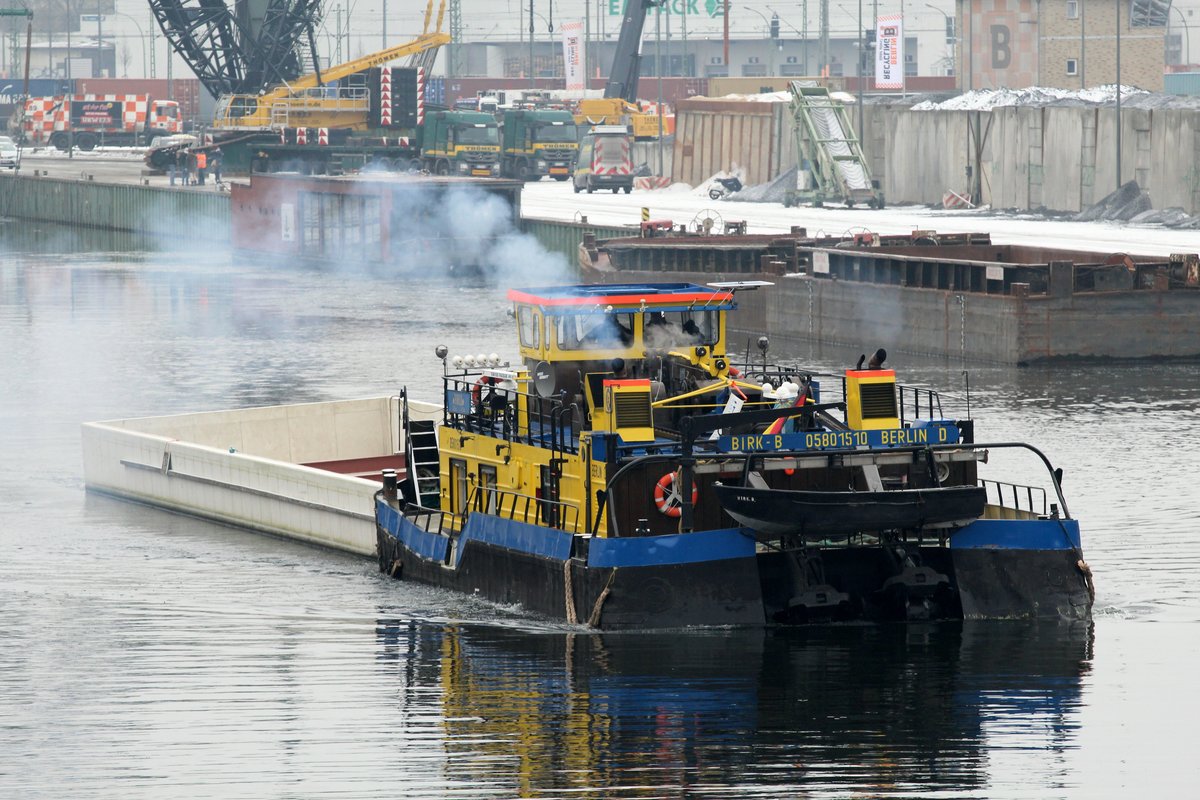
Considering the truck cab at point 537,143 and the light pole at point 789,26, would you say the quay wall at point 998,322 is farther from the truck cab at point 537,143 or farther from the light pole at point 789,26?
the light pole at point 789,26

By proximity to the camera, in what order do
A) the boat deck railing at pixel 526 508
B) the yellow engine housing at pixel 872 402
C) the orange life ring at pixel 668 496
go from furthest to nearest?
the boat deck railing at pixel 526 508 < the yellow engine housing at pixel 872 402 < the orange life ring at pixel 668 496

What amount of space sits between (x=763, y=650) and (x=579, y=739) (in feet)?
10.9

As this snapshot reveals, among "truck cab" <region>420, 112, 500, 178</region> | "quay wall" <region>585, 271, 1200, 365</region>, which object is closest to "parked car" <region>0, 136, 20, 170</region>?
"truck cab" <region>420, 112, 500, 178</region>

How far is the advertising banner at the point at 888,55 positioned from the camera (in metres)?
92.4

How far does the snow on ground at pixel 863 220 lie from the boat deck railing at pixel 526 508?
136ft

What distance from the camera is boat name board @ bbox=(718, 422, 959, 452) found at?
22.0 m

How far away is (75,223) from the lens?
99.6 metres

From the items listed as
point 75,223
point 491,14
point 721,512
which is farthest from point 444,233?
point 491,14

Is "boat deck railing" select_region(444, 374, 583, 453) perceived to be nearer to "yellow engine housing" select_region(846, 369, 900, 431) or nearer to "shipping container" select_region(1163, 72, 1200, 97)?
"yellow engine housing" select_region(846, 369, 900, 431)

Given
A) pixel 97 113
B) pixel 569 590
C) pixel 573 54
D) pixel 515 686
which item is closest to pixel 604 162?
pixel 573 54

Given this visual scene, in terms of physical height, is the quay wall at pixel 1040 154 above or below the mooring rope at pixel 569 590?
above

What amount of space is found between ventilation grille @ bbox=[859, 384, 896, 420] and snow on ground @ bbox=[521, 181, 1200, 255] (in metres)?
41.3

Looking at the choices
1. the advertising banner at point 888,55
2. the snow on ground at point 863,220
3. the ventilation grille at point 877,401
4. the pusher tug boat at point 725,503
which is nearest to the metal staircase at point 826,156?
the snow on ground at point 863,220

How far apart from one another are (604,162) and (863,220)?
779 inches
